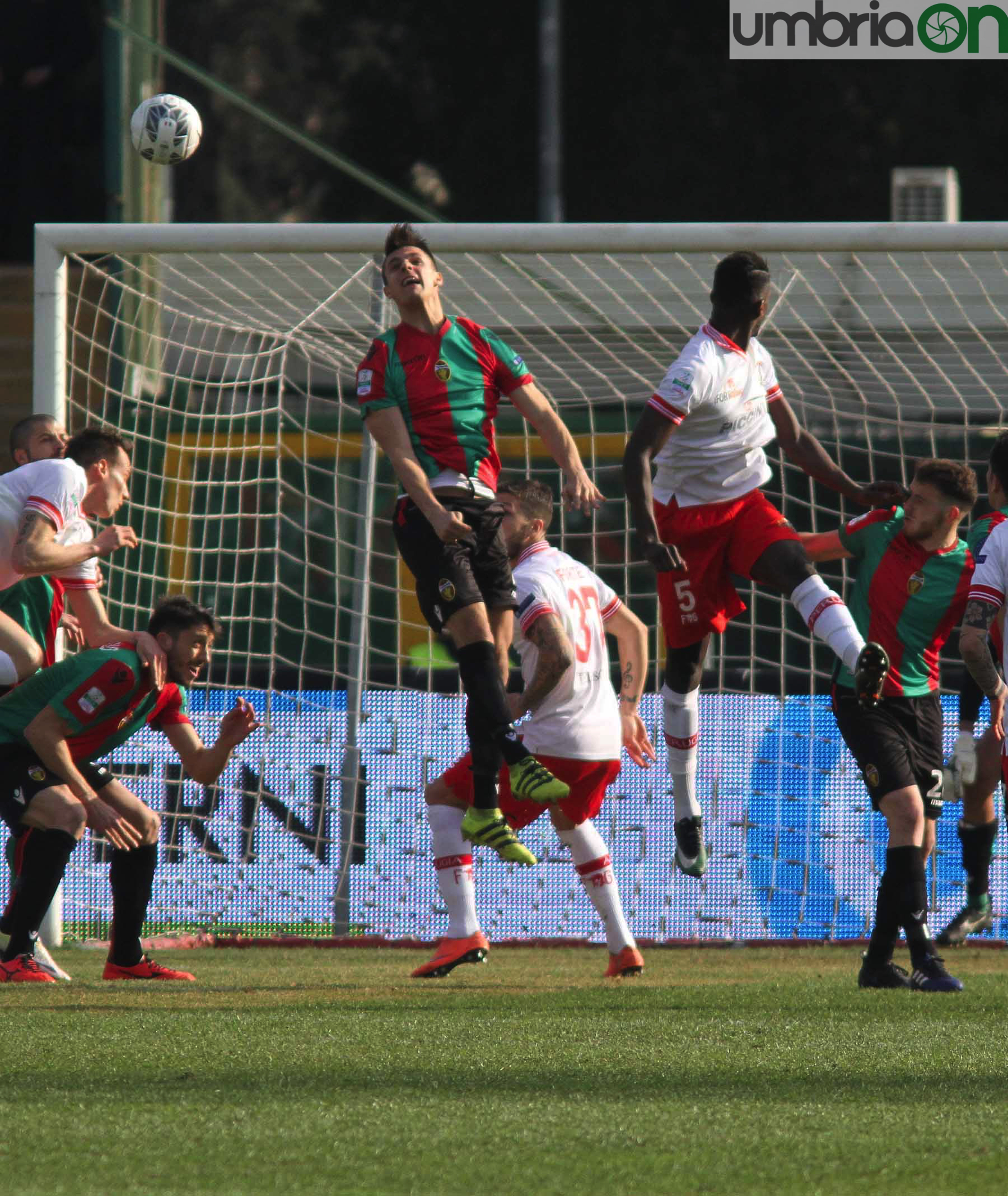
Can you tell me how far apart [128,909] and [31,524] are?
1574mm

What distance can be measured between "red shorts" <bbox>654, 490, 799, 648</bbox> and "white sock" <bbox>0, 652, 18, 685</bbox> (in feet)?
8.14

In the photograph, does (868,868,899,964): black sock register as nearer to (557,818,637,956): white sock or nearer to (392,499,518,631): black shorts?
(557,818,637,956): white sock

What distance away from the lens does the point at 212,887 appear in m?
9.49

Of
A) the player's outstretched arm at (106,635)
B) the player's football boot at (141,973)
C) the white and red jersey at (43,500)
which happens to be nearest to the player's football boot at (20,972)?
the player's football boot at (141,973)

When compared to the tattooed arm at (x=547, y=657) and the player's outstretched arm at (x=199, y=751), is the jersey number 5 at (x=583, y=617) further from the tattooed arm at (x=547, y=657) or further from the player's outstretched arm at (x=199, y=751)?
the player's outstretched arm at (x=199, y=751)

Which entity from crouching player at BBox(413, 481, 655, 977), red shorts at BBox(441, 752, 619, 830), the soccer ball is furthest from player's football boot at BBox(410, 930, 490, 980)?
the soccer ball

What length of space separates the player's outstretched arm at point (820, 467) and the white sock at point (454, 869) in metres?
2.00

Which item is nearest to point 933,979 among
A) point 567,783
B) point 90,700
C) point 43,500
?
point 567,783

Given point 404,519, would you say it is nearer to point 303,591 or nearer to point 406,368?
point 406,368

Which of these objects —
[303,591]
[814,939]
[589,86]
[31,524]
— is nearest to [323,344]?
[303,591]

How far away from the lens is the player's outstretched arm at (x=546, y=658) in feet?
23.6

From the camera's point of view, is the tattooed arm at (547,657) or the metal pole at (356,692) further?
the metal pole at (356,692)

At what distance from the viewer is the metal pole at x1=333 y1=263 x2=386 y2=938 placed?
31.3ft

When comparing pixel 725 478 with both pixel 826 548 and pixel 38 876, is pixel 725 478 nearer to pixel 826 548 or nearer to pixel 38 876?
pixel 826 548
